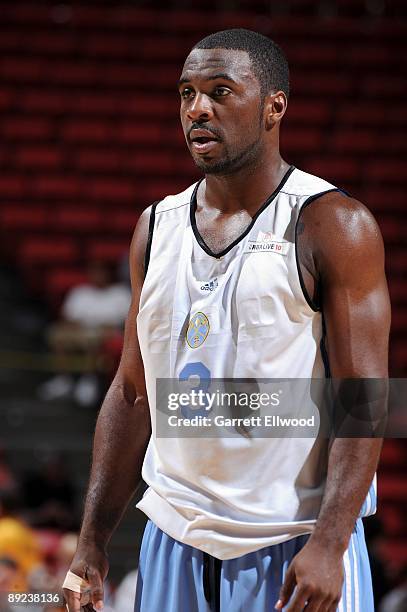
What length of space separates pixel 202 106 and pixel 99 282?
19.4 ft

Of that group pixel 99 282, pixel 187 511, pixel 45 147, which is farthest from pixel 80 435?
pixel 187 511

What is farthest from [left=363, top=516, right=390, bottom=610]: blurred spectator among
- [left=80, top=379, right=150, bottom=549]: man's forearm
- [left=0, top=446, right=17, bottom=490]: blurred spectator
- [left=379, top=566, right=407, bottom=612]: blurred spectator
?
[left=80, top=379, right=150, bottom=549]: man's forearm

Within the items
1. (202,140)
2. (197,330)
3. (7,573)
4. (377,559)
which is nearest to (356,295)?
(197,330)

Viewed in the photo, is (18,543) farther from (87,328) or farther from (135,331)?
(87,328)

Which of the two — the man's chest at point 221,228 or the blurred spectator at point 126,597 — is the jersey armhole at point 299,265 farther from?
the blurred spectator at point 126,597

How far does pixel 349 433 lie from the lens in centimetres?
207

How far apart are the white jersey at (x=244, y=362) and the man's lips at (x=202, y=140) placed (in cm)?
17

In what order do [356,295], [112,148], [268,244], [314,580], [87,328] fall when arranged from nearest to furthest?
[314,580], [356,295], [268,244], [87,328], [112,148]

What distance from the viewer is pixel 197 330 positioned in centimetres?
220

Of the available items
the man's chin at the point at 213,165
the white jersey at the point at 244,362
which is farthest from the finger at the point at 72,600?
the man's chin at the point at 213,165

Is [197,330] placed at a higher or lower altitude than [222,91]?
lower

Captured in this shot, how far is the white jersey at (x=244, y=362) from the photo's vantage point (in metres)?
2.12

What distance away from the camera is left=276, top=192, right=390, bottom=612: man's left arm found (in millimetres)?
1982

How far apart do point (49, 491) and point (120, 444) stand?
4125 millimetres
